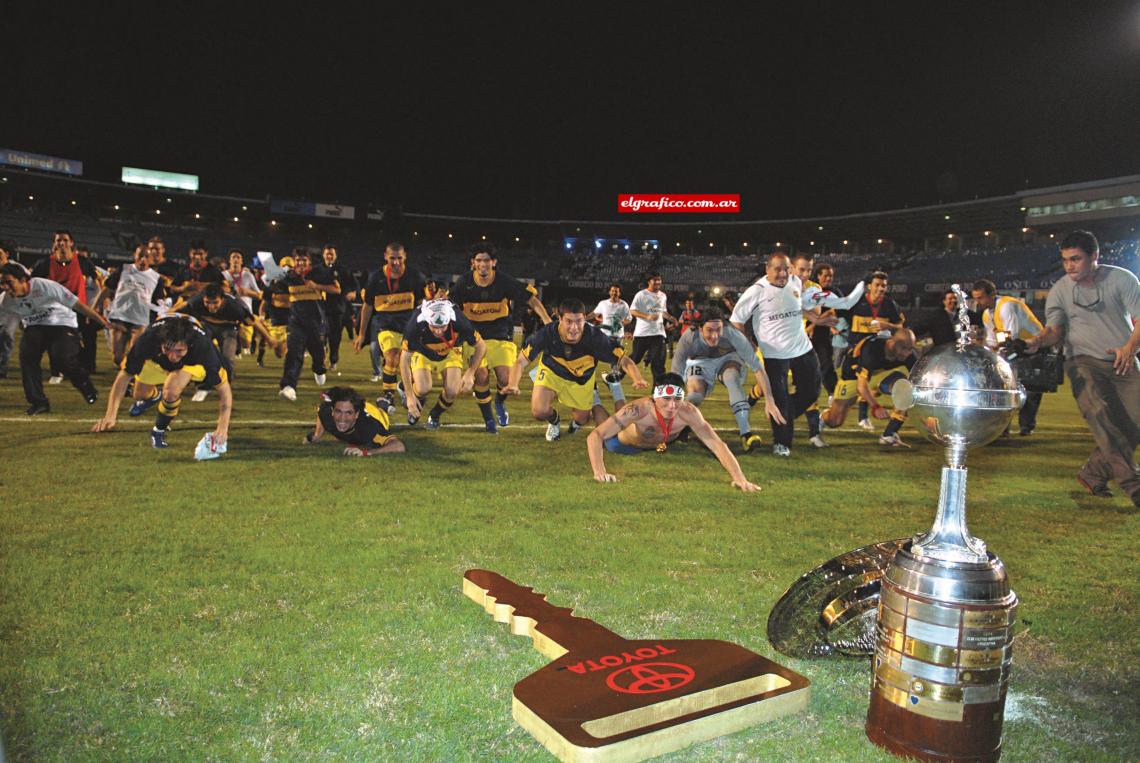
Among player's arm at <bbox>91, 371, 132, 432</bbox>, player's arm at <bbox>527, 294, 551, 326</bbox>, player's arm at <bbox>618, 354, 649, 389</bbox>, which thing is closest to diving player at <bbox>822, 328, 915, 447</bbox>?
player's arm at <bbox>618, 354, 649, 389</bbox>

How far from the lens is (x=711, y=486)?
6.32m

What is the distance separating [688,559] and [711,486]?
6.69 ft

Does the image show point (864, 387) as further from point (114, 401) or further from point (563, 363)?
point (114, 401)

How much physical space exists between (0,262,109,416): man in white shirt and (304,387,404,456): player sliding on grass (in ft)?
12.7

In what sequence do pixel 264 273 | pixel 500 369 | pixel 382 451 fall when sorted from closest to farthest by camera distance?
pixel 382 451
pixel 500 369
pixel 264 273

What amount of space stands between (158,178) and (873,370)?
55829 millimetres

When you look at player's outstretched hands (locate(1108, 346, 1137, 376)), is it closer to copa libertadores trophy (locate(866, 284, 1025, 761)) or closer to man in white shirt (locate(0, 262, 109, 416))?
copa libertadores trophy (locate(866, 284, 1025, 761))

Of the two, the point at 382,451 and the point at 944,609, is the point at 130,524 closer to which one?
the point at 382,451

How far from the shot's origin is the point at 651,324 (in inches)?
581

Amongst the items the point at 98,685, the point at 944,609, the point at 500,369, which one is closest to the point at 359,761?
the point at 98,685

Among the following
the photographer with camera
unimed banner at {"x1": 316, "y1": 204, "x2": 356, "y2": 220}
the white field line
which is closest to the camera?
the white field line

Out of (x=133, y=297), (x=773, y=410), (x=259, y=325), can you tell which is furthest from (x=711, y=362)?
(x=133, y=297)

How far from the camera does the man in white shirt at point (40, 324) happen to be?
28.6ft

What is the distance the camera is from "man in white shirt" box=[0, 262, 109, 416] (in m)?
8.70
